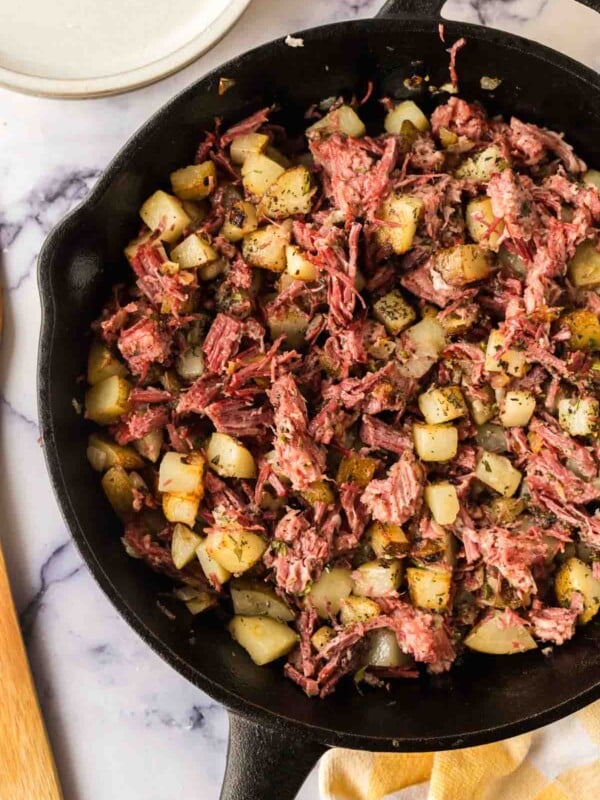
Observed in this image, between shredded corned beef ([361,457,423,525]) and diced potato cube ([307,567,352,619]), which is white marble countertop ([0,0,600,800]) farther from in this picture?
shredded corned beef ([361,457,423,525])

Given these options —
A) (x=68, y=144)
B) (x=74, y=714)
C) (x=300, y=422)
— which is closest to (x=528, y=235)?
(x=300, y=422)

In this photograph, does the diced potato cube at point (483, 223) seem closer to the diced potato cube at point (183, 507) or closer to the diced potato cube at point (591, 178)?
the diced potato cube at point (591, 178)

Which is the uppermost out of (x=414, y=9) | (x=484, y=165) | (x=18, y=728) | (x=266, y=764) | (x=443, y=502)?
(x=414, y=9)

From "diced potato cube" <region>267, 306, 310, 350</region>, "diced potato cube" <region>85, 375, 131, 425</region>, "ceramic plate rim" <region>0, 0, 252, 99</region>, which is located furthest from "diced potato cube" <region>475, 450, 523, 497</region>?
"ceramic plate rim" <region>0, 0, 252, 99</region>

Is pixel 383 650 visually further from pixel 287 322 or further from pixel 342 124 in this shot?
pixel 342 124

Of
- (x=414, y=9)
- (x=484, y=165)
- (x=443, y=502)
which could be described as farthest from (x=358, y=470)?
(x=414, y=9)
